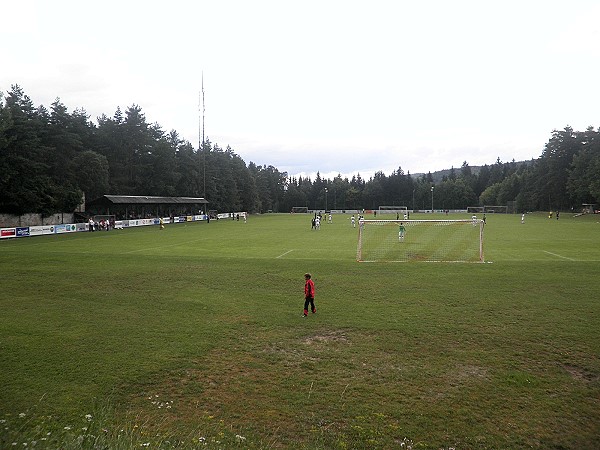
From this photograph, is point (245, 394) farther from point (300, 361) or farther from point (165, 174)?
point (165, 174)

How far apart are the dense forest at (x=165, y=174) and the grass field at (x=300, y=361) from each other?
34.3 metres

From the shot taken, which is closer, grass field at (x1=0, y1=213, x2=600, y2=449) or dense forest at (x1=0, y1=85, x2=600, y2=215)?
grass field at (x1=0, y1=213, x2=600, y2=449)

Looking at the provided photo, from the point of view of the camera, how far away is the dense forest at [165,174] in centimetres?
4738

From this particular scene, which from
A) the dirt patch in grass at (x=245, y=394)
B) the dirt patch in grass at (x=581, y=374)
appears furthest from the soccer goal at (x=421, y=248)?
the dirt patch in grass at (x=245, y=394)

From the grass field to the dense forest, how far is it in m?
34.3

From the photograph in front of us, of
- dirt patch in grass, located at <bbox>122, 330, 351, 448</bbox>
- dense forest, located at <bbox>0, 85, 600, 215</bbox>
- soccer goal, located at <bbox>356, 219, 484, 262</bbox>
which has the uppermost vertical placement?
dense forest, located at <bbox>0, 85, 600, 215</bbox>

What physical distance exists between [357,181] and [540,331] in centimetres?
16621

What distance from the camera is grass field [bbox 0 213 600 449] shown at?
6.42 metres

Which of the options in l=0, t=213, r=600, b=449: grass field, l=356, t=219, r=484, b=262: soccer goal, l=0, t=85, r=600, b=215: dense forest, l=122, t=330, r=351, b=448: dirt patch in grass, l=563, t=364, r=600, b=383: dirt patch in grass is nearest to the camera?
l=0, t=213, r=600, b=449: grass field

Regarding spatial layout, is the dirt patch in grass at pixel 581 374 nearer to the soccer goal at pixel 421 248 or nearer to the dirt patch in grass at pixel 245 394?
the dirt patch in grass at pixel 245 394

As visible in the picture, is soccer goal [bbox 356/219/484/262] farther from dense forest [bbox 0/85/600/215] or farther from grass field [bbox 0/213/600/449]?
dense forest [bbox 0/85/600/215]

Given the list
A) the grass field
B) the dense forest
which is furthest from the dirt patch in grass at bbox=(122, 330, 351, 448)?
the dense forest

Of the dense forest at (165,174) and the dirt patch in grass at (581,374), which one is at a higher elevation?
the dense forest at (165,174)

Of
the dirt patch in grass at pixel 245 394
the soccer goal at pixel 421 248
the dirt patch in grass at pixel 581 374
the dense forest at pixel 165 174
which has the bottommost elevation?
the dirt patch in grass at pixel 581 374
